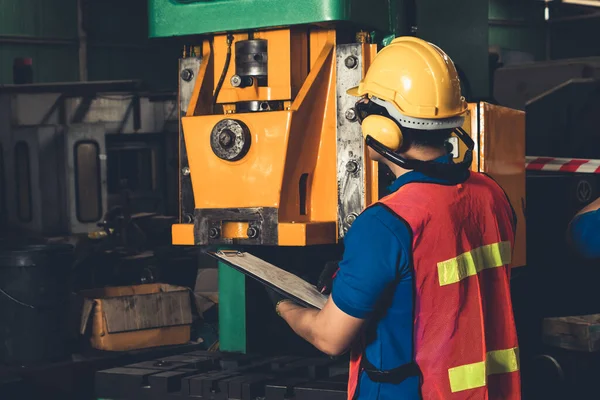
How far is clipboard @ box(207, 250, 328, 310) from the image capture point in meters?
1.80

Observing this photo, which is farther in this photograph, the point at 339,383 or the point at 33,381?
the point at 33,381

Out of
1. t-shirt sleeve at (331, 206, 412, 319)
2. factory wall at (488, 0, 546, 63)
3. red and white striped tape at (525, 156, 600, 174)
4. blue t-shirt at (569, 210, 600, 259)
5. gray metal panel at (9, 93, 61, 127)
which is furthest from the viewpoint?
factory wall at (488, 0, 546, 63)

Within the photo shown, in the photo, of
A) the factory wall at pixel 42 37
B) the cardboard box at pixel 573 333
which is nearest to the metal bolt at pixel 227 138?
the cardboard box at pixel 573 333

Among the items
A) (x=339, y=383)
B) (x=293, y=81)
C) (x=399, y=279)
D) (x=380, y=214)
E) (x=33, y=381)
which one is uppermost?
(x=293, y=81)

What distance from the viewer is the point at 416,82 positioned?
1731 mm

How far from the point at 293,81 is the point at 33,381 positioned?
2.05 metres

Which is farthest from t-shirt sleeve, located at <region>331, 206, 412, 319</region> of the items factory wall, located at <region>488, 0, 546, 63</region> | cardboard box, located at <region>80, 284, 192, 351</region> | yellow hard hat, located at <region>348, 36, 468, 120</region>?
factory wall, located at <region>488, 0, 546, 63</region>

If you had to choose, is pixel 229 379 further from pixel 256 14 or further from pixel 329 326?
pixel 256 14

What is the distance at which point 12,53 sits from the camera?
39.4 feet

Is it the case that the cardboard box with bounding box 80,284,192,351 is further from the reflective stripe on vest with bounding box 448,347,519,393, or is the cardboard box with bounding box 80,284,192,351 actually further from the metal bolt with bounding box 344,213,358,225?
the reflective stripe on vest with bounding box 448,347,519,393

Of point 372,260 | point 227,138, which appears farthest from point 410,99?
point 227,138

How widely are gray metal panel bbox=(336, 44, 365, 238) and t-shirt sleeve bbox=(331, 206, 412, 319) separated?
71 centimetres

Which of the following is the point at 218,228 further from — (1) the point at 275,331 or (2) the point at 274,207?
(1) the point at 275,331

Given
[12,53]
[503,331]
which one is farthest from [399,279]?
[12,53]
